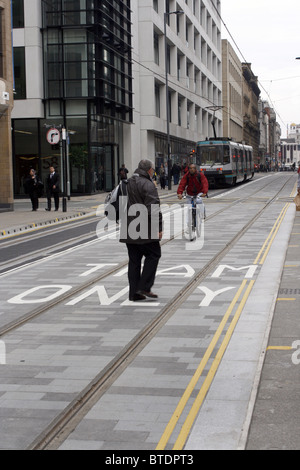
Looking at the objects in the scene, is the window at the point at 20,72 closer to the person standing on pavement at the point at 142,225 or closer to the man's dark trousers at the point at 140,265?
the person standing on pavement at the point at 142,225

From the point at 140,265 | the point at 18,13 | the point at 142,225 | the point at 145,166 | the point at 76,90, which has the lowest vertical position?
the point at 140,265

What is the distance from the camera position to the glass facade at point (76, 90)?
38344mm

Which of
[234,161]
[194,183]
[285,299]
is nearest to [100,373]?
[285,299]

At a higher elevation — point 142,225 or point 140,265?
point 142,225

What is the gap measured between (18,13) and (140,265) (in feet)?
106

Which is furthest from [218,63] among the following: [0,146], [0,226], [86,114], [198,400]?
[198,400]

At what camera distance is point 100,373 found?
5938mm

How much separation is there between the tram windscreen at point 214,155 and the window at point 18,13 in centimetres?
1324

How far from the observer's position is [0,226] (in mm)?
20891

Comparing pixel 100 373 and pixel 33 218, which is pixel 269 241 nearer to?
pixel 33 218

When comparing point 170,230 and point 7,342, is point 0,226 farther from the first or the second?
point 7,342

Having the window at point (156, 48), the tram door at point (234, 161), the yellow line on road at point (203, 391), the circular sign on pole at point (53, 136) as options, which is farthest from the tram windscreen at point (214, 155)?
the yellow line on road at point (203, 391)

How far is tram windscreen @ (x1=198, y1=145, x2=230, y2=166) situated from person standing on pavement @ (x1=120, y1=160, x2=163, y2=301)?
3546 centimetres

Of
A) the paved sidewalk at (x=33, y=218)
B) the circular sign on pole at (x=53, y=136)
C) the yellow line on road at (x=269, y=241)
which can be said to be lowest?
the yellow line on road at (x=269, y=241)
